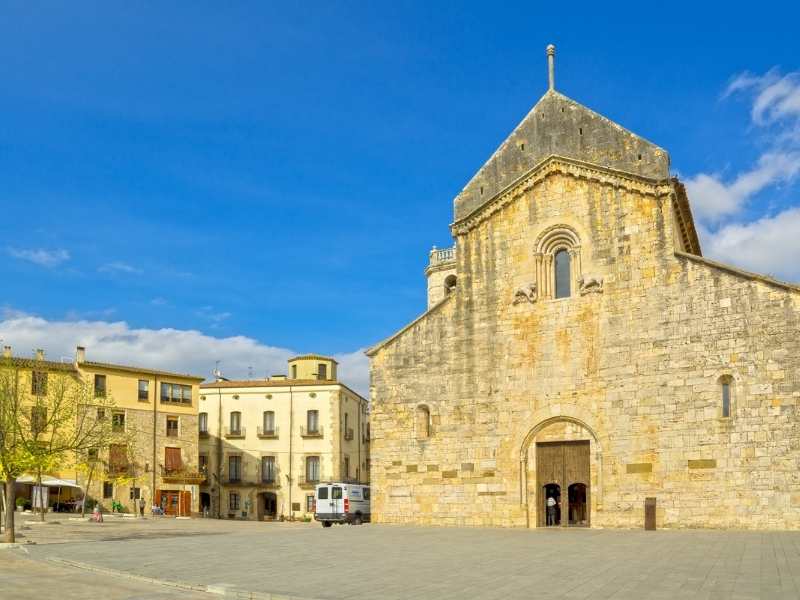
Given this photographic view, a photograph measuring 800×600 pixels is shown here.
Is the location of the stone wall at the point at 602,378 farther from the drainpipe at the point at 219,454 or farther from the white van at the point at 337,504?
the drainpipe at the point at 219,454

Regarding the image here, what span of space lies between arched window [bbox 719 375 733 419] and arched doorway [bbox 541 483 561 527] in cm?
625

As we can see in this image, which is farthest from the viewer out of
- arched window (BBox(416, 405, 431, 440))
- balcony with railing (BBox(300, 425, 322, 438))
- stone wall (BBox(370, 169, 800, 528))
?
balcony with railing (BBox(300, 425, 322, 438))

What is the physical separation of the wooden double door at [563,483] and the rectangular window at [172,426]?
105 ft

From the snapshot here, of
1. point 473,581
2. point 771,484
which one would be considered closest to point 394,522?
point 771,484

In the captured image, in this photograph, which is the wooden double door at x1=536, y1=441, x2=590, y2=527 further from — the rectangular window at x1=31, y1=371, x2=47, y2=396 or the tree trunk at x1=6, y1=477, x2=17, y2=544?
the rectangular window at x1=31, y1=371, x2=47, y2=396

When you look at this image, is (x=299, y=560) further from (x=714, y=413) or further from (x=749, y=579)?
(x=714, y=413)

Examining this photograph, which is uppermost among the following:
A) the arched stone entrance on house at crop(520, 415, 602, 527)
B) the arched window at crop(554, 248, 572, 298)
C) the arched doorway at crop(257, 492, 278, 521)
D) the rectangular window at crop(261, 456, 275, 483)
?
the arched window at crop(554, 248, 572, 298)

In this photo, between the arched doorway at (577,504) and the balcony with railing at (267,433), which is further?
the balcony with railing at (267,433)

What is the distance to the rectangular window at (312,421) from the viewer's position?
194 ft

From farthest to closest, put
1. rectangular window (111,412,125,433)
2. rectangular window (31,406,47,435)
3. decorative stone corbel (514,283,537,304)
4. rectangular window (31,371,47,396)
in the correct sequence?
rectangular window (111,412,125,433)
rectangular window (31,371,47,396)
decorative stone corbel (514,283,537,304)
rectangular window (31,406,47,435)

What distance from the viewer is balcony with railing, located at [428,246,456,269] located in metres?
55.0

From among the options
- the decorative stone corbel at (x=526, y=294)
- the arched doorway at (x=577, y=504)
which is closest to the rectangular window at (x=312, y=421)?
the decorative stone corbel at (x=526, y=294)

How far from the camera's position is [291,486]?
58.1 m

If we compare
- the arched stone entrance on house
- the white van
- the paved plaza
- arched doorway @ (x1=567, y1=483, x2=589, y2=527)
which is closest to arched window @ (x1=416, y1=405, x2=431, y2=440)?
the arched stone entrance on house
